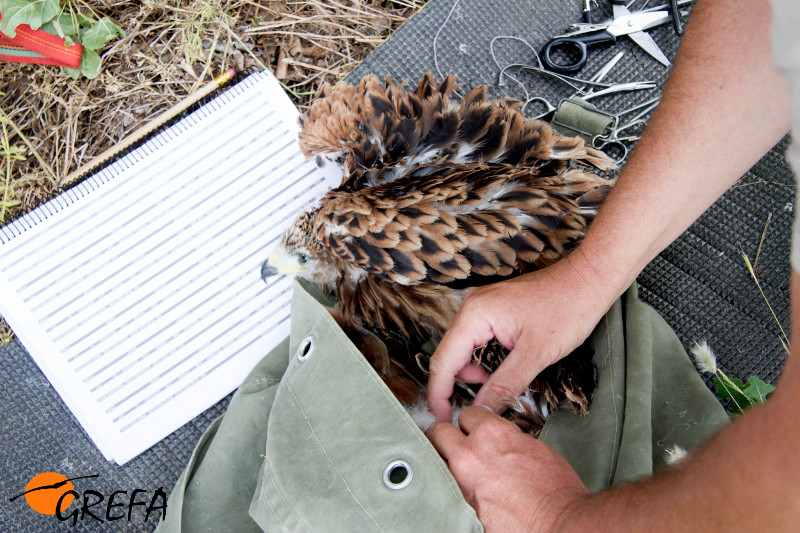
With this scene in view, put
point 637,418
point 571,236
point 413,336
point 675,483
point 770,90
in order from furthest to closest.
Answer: point 413,336
point 571,236
point 637,418
point 770,90
point 675,483

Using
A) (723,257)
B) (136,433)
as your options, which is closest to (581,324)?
(723,257)

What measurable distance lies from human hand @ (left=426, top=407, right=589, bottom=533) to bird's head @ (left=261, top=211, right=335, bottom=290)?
658 millimetres

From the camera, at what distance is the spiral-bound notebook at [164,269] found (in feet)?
6.14

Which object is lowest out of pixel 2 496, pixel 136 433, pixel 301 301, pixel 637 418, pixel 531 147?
pixel 2 496

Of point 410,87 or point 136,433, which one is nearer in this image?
point 136,433

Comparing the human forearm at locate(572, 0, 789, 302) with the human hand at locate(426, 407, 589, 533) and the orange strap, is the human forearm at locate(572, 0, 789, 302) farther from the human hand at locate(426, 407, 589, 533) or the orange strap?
the orange strap

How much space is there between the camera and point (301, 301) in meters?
1.41

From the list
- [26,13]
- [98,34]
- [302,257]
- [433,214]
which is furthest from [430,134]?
[26,13]

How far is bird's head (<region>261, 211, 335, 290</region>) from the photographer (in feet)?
5.27

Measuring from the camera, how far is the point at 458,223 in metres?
1.33

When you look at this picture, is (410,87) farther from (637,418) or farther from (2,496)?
(2,496)

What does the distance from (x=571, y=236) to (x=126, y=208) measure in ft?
5.01

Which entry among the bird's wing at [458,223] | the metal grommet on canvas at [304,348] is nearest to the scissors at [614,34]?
the bird's wing at [458,223]

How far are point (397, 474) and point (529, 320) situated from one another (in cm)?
43
